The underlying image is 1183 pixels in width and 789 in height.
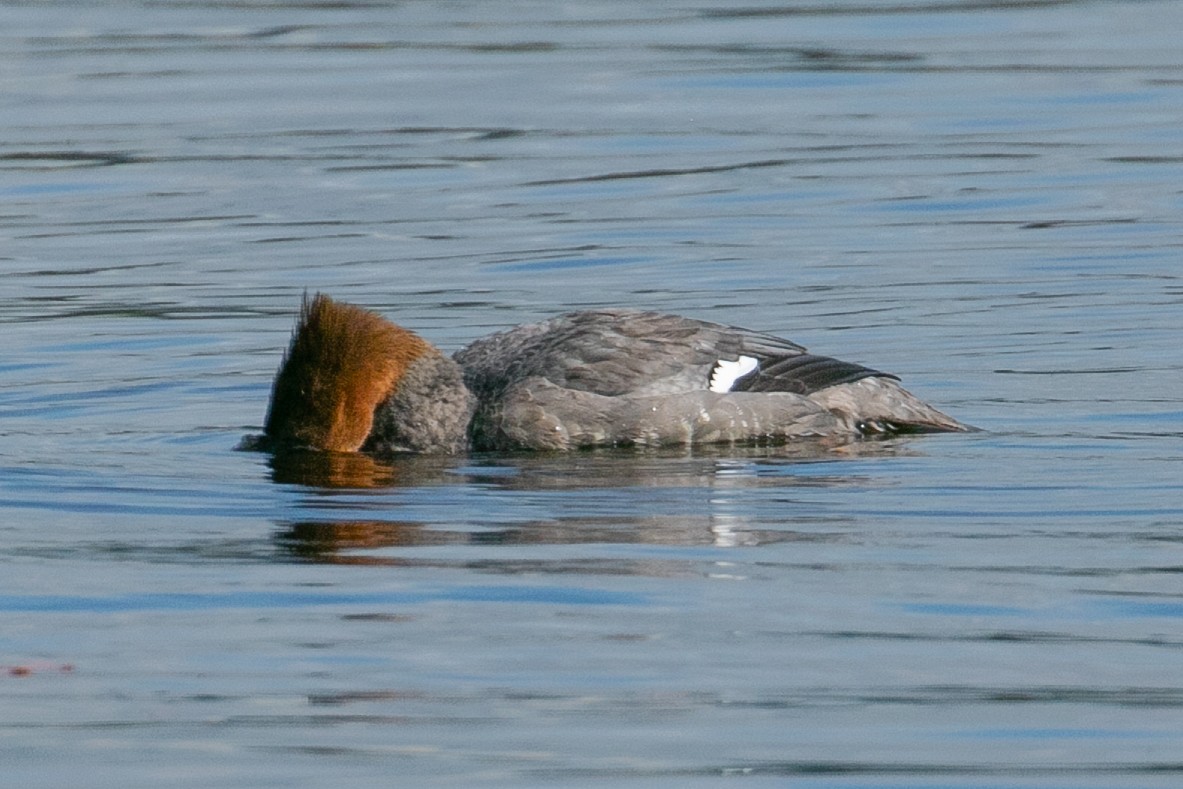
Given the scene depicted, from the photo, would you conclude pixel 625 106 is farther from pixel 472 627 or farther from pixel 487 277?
pixel 472 627

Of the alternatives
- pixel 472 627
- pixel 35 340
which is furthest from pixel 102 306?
pixel 472 627

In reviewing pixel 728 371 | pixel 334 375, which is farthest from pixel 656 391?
pixel 334 375

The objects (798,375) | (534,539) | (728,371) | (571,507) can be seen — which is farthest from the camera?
(798,375)

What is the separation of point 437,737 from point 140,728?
0.79 metres

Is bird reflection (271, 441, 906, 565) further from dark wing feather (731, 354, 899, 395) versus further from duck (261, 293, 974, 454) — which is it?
dark wing feather (731, 354, 899, 395)

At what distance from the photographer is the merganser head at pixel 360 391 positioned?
10.5 m

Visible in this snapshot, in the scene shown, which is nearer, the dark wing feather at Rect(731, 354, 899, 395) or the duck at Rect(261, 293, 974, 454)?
the duck at Rect(261, 293, 974, 454)

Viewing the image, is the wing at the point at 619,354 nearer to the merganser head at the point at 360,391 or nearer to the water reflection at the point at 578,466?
the merganser head at the point at 360,391

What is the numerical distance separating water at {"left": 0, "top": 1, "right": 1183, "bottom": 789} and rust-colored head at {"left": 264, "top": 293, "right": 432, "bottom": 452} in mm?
334

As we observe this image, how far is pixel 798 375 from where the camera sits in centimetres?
1067

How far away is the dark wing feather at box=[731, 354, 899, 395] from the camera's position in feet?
34.8

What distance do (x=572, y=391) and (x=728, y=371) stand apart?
0.72m

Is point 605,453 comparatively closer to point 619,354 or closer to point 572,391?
point 572,391

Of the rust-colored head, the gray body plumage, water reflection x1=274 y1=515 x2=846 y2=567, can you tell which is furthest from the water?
the rust-colored head
